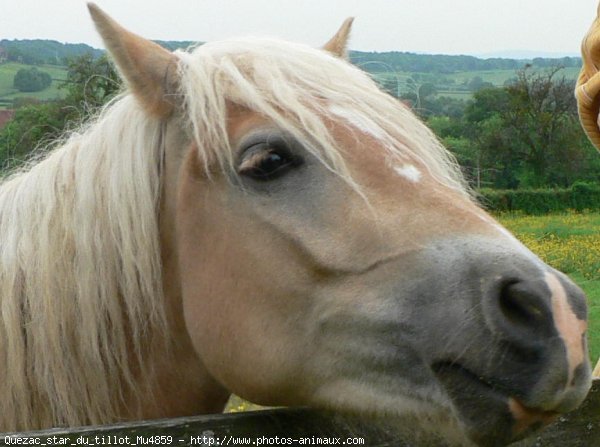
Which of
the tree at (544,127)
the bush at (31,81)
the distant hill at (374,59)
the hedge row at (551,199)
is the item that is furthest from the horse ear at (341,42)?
the bush at (31,81)

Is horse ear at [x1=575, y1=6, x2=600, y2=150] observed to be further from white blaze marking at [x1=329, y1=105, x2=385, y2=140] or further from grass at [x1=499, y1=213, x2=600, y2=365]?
grass at [x1=499, y1=213, x2=600, y2=365]

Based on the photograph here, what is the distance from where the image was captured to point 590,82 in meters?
2.73

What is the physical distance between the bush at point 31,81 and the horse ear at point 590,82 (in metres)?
56.7

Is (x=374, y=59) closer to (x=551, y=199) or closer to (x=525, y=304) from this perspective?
(x=525, y=304)

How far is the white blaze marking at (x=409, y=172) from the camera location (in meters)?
2.09

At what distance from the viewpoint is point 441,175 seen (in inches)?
88.6

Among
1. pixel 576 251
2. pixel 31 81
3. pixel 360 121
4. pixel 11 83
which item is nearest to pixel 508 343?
pixel 360 121

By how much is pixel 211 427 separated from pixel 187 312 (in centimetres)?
51

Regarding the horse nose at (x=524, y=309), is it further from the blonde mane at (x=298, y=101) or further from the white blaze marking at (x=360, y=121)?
the white blaze marking at (x=360, y=121)

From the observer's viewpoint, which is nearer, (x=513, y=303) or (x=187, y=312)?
(x=513, y=303)

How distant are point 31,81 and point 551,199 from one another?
40.1 meters

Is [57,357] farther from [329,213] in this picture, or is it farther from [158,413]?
[329,213]

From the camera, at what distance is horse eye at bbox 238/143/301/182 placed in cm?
217

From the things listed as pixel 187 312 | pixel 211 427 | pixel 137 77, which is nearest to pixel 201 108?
pixel 137 77
